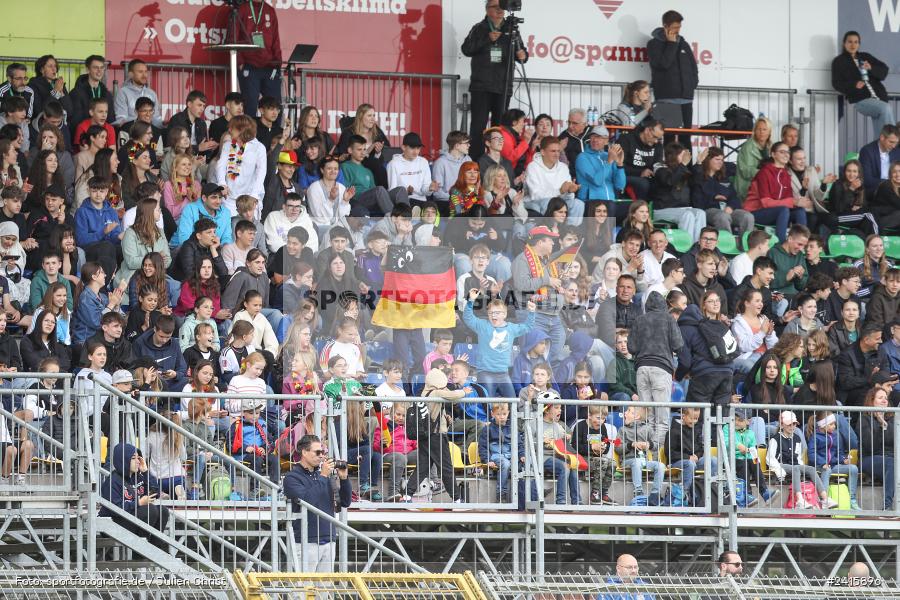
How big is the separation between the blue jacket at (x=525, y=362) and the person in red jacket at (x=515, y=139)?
14.2ft

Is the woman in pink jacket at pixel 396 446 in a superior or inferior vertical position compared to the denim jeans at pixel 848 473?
superior

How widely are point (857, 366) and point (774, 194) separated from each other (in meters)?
4.18

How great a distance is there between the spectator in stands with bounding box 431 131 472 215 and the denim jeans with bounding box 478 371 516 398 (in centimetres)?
417

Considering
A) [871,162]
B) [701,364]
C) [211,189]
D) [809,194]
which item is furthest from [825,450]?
[871,162]

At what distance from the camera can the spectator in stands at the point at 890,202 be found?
22562 mm

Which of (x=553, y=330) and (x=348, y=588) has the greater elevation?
(x=553, y=330)

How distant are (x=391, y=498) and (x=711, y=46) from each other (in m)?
11.0

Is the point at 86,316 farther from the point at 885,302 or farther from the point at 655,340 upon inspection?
the point at 885,302

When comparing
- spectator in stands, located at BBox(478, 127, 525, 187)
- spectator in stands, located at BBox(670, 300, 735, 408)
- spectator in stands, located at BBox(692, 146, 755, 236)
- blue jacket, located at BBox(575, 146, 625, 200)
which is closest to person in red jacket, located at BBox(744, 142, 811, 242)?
spectator in stands, located at BBox(692, 146, 755, 236)

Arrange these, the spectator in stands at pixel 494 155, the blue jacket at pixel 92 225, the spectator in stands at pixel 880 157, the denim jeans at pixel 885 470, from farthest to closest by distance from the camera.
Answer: the spectator in stands at pixel 880 157 → the spectator in stands at pixel 494 155 → the blue jacket at pixel 92 225 → the denim jeans at pixel 885 470

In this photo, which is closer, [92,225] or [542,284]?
[92,225]

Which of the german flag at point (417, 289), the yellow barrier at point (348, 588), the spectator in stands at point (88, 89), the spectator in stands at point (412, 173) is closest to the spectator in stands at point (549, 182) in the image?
the spectator in stands at point (412, 173)

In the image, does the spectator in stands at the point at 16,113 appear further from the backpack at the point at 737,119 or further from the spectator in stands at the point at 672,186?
the backpack at the point at 737,119

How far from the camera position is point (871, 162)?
23125 millimetres
